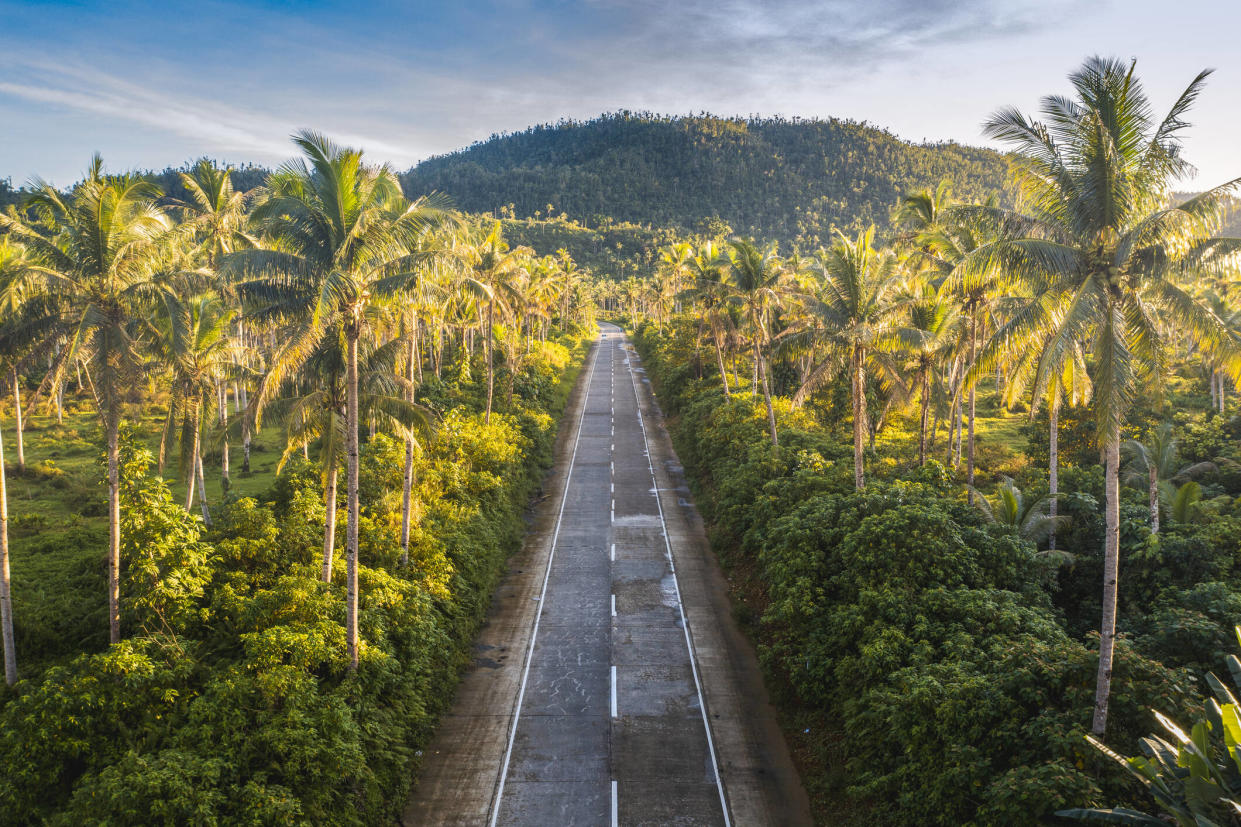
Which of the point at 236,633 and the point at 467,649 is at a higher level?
the point at 236,633

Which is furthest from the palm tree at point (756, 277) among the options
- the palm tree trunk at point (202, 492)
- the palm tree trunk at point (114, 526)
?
the palm tree trunk at point (114, 526)

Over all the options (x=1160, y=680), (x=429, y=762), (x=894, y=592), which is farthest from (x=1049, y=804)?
(x=429, y=762)

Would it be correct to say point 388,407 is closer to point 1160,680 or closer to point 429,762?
point 429,762

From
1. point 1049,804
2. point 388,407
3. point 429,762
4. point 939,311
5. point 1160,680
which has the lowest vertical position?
point 429,762

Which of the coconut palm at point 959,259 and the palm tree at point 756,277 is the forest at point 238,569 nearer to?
the coconut palm at point 959,259

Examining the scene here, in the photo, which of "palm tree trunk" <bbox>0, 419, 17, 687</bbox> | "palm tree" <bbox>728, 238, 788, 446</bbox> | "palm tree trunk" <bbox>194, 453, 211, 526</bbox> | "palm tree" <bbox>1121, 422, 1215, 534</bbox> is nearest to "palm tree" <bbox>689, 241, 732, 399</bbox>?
"palm tree" <bbox>728, 238, 788, 446</bbox>

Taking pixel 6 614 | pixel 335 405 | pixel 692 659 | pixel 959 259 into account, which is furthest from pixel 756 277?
pixel 6 614
